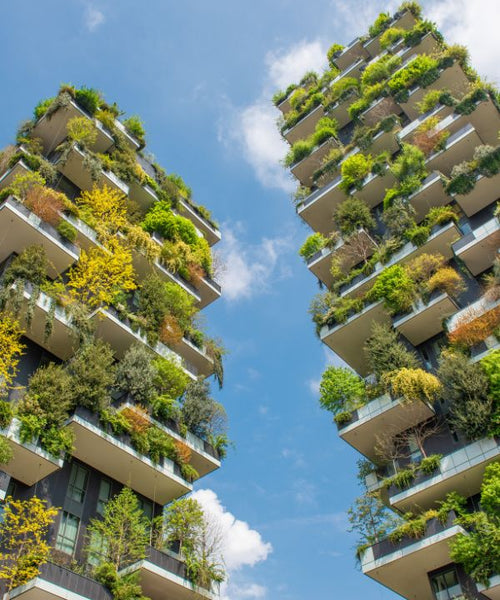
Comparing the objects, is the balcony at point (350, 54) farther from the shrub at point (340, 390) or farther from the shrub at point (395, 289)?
the shrub at point (340, 390)

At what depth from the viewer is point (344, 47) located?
161 feet

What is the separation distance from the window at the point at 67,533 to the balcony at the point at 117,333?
7415mm

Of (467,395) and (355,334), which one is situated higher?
(355,334)

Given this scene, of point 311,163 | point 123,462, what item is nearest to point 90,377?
point 123,462

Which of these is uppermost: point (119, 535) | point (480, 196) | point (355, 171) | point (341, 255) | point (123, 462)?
point (355, 171)

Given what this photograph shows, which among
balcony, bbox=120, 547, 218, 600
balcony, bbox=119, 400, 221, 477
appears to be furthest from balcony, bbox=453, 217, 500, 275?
balcony, bbox=120, 547, 218, 600

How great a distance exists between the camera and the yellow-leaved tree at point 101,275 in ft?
86.7

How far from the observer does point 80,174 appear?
32.3 m

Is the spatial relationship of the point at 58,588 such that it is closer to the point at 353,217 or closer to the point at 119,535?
the point at 119,535

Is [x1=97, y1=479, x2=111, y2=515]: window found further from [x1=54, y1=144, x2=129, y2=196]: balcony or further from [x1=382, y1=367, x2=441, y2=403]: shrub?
[x1=54, y1=144, x2=129, y2=196]: balcony

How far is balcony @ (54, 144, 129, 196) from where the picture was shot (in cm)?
3173

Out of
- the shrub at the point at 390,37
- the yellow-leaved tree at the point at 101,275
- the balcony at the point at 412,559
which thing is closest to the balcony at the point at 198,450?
the yellow-leaved tree at the point at 101,275

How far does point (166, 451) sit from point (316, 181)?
21439mm

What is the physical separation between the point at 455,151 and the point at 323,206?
342 inches
